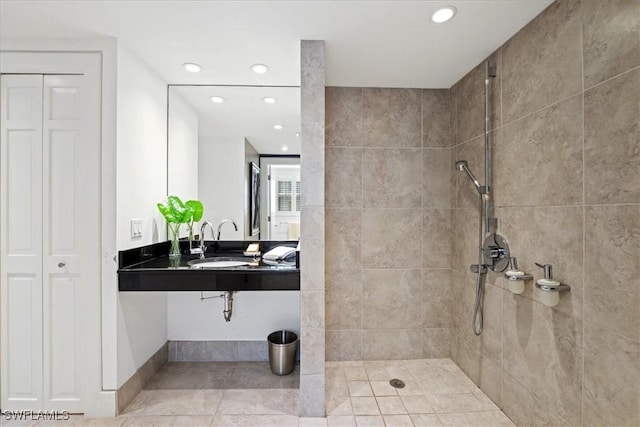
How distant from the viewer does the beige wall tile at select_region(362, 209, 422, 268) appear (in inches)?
98.5

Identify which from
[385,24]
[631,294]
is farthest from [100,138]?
[631,294]

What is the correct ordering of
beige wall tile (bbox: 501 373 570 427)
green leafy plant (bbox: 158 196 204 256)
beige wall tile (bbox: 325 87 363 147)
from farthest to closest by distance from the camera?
1. beige wall tile (bbox: 325 87 363 147)
2. green leafy plant (bbox: 158 196 204 256)
3. beige wall tile (bbox: 501 373 570 427)

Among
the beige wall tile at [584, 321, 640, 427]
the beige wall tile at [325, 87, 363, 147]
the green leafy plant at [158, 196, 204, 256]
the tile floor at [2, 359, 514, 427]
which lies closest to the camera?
the beige wall tile at [584, 321, 640, 427]

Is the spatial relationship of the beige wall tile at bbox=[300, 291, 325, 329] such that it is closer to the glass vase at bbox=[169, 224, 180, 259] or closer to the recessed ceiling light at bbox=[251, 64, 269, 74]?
the glass vase at bbox=[169, 224, 180, 259]

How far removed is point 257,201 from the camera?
8.20ft

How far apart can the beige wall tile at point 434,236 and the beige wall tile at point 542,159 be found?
0.62m

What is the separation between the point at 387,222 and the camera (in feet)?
8.22

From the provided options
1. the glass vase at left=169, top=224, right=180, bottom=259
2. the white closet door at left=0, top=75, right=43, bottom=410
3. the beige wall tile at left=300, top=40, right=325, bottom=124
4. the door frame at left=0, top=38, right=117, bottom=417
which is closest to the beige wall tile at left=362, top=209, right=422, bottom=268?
the beige wall tile at left=300, top=40, right=325, bottom=124

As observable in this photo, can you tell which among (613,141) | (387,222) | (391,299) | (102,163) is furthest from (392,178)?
(102,163)

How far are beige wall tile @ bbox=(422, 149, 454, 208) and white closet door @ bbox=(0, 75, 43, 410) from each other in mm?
2661

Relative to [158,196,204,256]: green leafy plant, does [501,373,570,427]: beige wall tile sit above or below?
below

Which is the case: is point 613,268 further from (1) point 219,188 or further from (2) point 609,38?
(1) point 219,188

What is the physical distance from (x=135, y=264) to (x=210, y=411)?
1.04 meters

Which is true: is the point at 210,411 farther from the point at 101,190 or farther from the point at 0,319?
the point at 101,190
